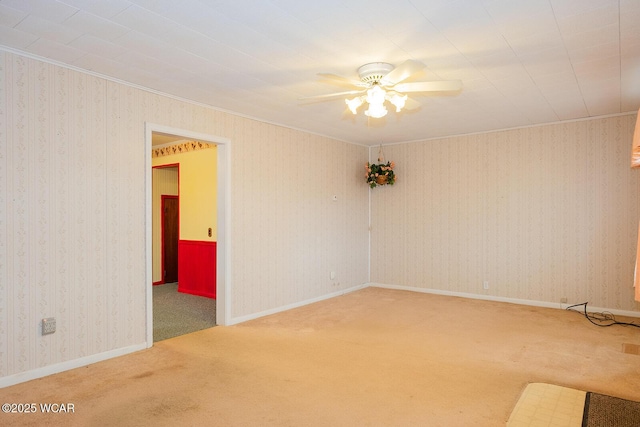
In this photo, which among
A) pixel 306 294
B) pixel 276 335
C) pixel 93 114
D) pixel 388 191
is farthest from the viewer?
pixel 388 191

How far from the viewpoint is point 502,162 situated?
19.1 feet

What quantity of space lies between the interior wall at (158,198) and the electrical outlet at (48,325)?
4.30 metres

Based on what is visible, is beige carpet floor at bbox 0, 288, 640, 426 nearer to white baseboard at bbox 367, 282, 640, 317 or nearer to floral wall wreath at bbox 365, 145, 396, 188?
white baseboard at bbox 367, 282, 640, 317

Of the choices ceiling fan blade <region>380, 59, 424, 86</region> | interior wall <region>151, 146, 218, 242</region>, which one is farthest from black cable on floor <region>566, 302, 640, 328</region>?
interior wall <region>151, 146, 218, 242</region>

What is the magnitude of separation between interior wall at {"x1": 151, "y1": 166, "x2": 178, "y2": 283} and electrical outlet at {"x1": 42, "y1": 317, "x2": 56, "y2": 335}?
430cm

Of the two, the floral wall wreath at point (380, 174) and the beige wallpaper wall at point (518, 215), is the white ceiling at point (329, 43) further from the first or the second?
the floral wall wreath at point (380, 174)

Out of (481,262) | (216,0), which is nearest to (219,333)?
(216,0)

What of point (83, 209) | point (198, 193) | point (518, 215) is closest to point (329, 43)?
point (83, 209)

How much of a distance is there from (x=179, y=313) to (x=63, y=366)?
1.99m

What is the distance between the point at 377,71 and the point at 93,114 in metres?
2.49

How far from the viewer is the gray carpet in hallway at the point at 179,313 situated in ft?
14.6

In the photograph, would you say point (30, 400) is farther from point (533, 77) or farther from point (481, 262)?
point (481, 262)

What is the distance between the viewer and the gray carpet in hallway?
4.46m

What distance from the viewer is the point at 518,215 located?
5.71 meters
